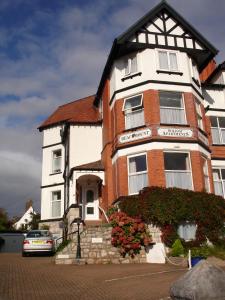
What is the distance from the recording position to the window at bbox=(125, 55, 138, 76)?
20.1 metres

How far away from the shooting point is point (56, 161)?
29.0 meters

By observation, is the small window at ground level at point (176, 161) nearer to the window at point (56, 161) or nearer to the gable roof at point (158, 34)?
→ the gable roof at point (158, 34)

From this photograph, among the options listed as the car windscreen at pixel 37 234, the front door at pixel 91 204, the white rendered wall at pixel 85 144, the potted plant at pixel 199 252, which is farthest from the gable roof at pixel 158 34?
the potted plant at pixel 199 252

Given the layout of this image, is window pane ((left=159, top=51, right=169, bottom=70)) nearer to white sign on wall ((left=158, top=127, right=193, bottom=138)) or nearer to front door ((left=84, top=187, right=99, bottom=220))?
white sign on wall ((left=158, top=127, right=193, bottom=138))

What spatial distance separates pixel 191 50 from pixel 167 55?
163cm

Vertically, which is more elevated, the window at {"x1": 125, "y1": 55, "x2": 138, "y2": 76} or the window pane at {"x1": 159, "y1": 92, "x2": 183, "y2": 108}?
the window at {"x1": 125, "y1": 55, "x2": 138, "y2": 76}

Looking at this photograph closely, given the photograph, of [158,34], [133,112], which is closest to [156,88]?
[133,112]

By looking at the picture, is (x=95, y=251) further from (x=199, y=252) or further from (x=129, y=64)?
(x=129, y=64)

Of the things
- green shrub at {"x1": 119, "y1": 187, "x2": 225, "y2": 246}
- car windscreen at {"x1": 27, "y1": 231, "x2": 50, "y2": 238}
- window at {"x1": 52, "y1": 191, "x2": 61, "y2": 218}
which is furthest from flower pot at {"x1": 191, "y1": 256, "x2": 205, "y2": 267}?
window at {"x1": 52, "y1": 191, "x2": 61, "y2": 218}

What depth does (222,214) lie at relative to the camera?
1658 cm

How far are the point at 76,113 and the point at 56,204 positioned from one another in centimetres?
756

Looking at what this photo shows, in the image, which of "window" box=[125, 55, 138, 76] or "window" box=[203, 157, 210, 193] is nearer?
"window" box=[203, 157, 210, 193]

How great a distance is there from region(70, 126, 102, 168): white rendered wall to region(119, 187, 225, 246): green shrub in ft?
25.4

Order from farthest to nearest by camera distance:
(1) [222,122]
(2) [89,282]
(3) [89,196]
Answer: (3) [89,196] < (1) [222,122] < (2) [89,282]
